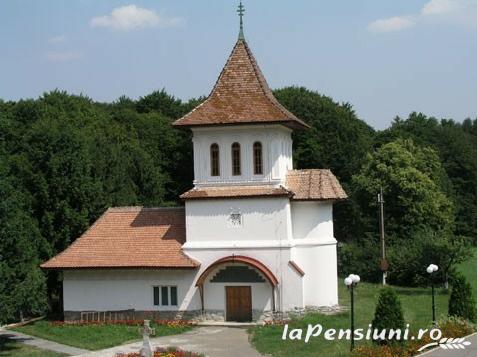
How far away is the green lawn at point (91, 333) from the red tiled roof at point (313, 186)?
7406 mm

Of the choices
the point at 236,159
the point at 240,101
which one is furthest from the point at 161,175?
the point at 240,101

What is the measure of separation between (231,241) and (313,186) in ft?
14.1

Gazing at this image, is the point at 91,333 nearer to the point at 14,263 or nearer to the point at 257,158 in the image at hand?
the point at 14,263

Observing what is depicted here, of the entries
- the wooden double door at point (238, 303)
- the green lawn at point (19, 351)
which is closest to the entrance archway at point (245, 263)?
the wooden double door at point (238, 303)

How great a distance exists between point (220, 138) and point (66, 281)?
924cm

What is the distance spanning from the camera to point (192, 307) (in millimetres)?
33156

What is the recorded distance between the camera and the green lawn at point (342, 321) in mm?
25491

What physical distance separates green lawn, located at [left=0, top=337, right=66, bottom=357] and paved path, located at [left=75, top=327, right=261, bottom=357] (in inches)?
67.9

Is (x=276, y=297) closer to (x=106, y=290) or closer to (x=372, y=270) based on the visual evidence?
(x=106, y=290)

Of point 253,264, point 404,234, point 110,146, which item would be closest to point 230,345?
point 253,264

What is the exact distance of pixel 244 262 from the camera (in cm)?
3225

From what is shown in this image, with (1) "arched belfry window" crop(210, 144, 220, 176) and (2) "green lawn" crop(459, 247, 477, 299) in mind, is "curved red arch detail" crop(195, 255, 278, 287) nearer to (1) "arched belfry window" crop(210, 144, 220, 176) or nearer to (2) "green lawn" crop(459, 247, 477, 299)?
(1) "arched belfry window" crop(210, 144, 220, 176)

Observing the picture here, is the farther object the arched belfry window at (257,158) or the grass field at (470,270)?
the grass field at (470,270)

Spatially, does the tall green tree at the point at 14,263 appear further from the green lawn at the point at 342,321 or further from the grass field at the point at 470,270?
the grass field at the point at 470,270
